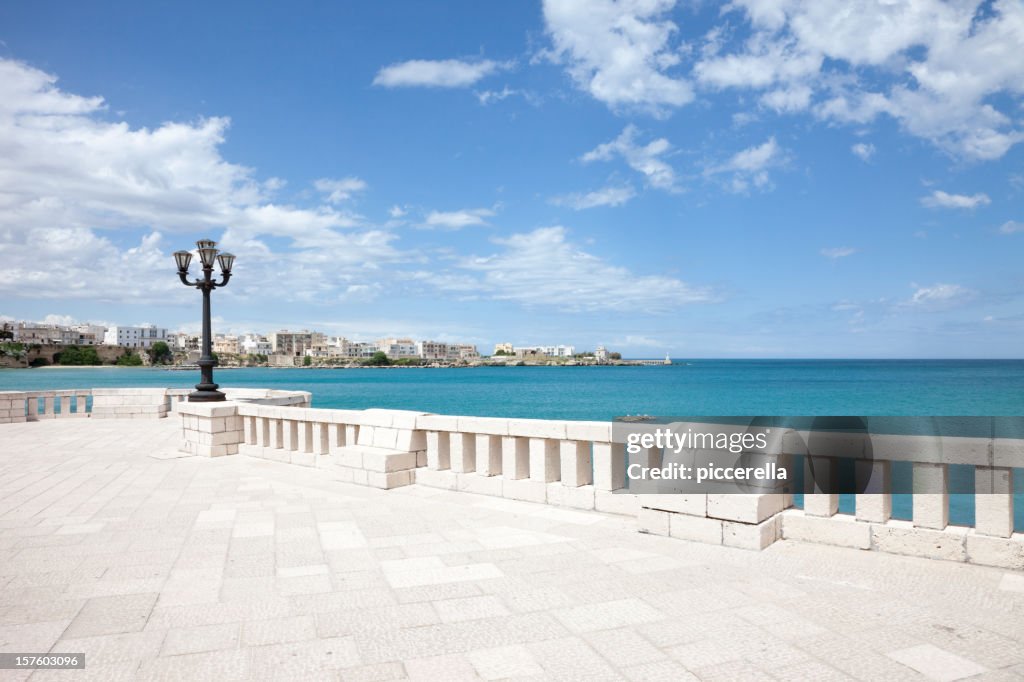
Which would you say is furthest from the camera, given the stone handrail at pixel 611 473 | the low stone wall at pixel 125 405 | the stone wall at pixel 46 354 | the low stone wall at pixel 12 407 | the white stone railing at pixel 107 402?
the stone wall at pixel 46 354

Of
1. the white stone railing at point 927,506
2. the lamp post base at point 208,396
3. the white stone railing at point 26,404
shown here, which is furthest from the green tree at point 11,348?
the white stone railing at point 927,506

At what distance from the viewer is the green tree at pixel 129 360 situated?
5707 inches

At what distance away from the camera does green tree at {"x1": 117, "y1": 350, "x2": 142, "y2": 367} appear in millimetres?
144950

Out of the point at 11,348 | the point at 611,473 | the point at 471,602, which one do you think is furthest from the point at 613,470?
the point at 11,348

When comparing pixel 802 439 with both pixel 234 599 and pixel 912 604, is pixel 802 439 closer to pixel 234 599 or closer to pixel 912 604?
pixel 912 604

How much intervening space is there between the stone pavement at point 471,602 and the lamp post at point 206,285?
6214mm

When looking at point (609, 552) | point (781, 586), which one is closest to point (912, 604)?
point (781, 586)

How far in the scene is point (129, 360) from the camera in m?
146

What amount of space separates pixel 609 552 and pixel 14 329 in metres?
175

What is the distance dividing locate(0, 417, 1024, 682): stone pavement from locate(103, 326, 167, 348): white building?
621 feet

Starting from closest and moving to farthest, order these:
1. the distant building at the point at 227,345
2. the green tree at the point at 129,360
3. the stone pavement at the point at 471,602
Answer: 1. the stone pavement at the point at 471,602
2. the green tree at the point at 129,360
3. the distant building at the point at 227,345

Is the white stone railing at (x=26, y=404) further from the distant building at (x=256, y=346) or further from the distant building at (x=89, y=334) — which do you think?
the distant building at (x=256, y=346)

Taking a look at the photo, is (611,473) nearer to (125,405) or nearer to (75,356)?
(125,405)

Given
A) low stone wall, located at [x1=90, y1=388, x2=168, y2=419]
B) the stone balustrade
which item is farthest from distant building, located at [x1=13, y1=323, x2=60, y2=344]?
the stone balustrade
